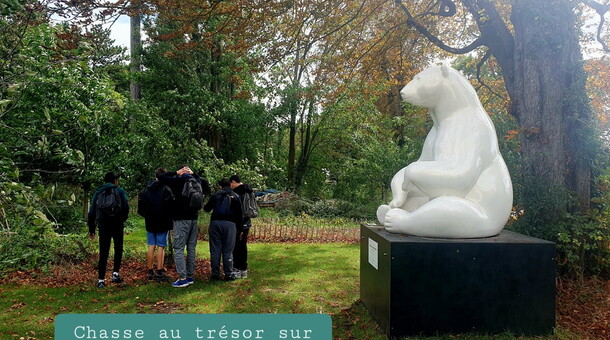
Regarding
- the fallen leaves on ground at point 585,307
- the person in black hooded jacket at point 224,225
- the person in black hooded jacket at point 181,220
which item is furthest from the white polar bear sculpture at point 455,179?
the person in black hooded jacket at point 181,220

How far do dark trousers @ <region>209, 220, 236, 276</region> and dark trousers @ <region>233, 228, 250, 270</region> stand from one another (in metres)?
0.30

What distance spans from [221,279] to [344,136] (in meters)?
17.3

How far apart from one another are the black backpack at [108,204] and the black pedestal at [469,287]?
4086mm

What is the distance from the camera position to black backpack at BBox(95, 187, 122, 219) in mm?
6004

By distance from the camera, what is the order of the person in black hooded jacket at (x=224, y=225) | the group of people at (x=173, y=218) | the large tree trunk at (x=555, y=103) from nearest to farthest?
the group of people at (x=173, y=218)
the large tree trunk at (x=555, y=103)
the person in black hooded jacket at (x=224, y=225)

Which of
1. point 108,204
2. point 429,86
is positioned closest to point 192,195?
point 108,204

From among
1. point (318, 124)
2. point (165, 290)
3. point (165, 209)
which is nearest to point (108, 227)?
point (165, 209)

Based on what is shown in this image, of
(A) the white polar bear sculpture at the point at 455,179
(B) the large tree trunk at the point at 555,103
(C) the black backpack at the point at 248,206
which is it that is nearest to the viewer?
(A) the white polar bear sculpture at the point at 455,179

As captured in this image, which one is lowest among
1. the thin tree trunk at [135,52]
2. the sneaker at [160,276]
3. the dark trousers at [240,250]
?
the sneaker at [160,276]

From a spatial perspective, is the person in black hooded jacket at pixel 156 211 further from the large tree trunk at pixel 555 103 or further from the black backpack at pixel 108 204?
the large tree trunk at pixel 555 103

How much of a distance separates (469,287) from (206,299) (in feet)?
11.1

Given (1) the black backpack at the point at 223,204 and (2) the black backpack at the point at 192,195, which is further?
(1) the black backpack at the point at 223,204

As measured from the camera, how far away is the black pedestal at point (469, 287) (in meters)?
3.89

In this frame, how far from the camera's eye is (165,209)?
6.34m
